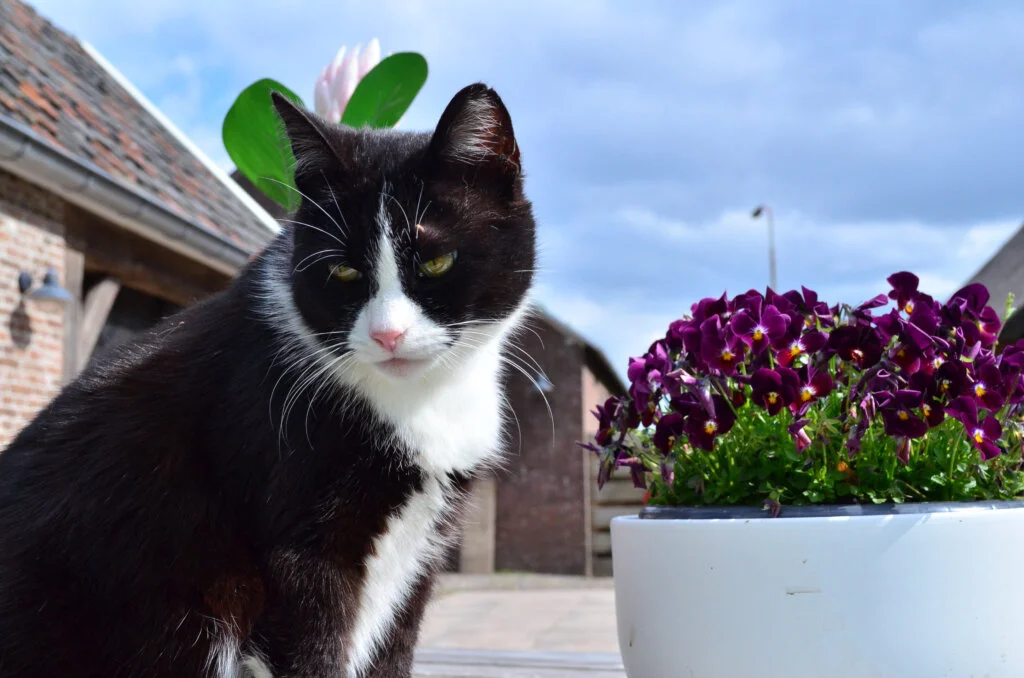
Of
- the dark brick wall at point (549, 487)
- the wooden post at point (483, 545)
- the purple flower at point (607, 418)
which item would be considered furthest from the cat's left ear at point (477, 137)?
the wooden post at point (483, 545)

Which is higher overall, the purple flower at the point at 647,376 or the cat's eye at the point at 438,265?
the cat's eye at the point at 438,265

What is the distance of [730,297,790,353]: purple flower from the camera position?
1435 millimetres

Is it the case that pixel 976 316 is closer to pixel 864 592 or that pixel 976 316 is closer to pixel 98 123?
pixel 864 592

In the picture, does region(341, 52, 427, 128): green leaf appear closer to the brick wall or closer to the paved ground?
the paved ground

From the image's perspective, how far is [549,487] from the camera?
414 inches

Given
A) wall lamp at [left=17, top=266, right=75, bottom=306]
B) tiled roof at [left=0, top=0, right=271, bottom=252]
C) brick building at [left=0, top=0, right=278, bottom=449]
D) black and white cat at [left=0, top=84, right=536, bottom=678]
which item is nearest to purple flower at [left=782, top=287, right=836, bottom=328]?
black and white cat at [left=0, top=84, right=536, bottom=678]

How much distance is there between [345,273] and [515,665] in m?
1.07

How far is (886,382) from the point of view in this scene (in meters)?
1.35

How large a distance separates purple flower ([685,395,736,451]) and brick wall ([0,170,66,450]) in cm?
434

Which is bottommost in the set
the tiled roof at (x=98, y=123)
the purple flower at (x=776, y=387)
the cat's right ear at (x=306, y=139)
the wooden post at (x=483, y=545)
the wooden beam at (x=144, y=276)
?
the wooden post at (x=483, y=545)

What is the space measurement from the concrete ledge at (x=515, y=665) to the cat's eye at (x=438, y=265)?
94cm

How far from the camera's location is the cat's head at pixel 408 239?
1.52 m

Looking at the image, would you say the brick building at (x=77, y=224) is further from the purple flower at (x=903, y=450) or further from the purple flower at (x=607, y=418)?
the purple flower at (x=903, y=450)

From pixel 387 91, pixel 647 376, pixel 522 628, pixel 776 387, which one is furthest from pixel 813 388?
pixel 522 628
